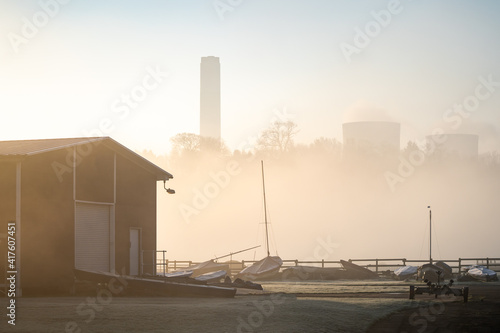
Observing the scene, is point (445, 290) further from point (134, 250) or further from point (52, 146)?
point (52, 146)

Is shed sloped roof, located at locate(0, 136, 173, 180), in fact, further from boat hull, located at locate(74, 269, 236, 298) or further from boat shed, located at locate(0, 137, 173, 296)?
boat hull, located at locate(74, 269, 236, 298)

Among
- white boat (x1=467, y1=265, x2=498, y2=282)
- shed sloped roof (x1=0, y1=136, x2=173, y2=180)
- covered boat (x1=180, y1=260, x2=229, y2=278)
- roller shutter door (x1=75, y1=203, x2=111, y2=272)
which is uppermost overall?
shed sloped roof (x1=0, y1=136, x2=173, y2=180)

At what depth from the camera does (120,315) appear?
22.2m

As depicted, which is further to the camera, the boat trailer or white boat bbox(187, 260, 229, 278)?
white boat bbox(187, 260, 229, 278)

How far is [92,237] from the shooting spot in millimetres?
36875

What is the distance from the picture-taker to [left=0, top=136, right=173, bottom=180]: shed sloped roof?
1270 inches

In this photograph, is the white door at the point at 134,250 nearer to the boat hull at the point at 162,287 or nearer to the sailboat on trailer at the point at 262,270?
the boat hull at the point at 162,287

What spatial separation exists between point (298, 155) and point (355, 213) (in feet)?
119

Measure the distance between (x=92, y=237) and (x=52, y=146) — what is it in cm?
544

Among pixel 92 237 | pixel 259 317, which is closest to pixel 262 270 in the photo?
pixel 92 237

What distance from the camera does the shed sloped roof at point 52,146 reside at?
32.3m


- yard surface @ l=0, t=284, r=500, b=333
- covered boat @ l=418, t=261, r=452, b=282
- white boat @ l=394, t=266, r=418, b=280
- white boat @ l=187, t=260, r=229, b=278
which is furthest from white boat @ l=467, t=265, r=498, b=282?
yard surface @ l=0, t=284, r=500, b=333

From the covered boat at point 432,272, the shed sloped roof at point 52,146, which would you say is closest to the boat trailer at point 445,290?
the covered boat at point 432,272

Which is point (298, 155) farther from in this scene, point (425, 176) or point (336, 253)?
point (425, 176)
